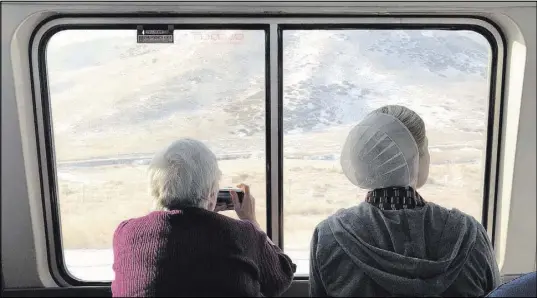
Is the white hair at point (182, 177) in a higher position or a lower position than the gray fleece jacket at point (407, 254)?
higher

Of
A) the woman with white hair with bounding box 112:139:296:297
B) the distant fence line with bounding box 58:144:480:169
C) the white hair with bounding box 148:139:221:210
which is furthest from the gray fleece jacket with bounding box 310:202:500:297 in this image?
the distant fence line with bounding box 58:144:480:169

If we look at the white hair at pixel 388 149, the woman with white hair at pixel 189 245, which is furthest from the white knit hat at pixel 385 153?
the woman with white hair at pixel 189 245

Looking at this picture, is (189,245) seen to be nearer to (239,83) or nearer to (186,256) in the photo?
(186,256)

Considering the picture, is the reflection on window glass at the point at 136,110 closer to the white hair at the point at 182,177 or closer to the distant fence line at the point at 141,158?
the distant fence line at the point at 141,158

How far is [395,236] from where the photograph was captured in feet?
4.96

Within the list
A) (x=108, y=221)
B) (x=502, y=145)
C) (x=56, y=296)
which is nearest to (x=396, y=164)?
(x=502, y=145)

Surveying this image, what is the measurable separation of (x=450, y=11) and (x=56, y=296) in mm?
1872

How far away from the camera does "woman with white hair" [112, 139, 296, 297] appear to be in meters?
1.45

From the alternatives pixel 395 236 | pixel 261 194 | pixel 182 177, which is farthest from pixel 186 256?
pixel 261 194

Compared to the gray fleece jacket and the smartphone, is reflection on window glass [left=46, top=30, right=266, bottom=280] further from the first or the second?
the gray fleece jacket

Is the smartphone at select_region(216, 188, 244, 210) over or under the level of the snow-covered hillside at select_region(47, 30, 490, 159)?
under

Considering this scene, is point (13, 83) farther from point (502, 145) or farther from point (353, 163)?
point (502, 145)

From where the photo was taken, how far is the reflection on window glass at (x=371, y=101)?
2143 millimetres

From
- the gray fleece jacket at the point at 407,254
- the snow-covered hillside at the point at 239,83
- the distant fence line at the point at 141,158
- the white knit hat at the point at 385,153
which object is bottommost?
the gray fleece jacket at the point at 407,254
